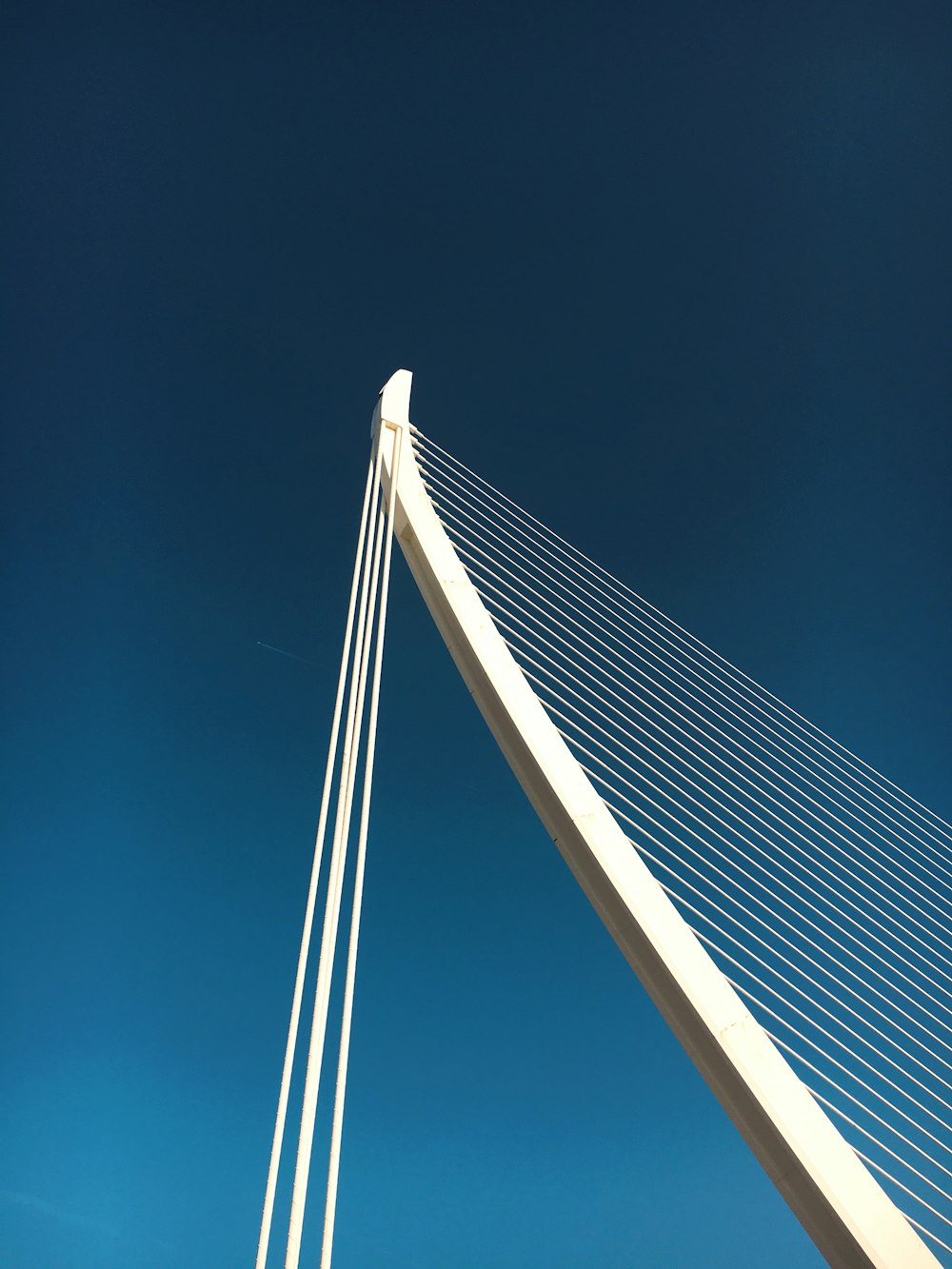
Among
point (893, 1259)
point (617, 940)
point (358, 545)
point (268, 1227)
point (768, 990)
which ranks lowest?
point (893, 1259)

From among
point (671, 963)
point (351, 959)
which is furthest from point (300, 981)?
point (671, 963)

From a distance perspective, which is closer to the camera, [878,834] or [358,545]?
[358,545]

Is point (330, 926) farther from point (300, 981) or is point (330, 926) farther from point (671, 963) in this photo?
point (671, 963)

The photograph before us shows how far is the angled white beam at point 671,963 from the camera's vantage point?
171 inches

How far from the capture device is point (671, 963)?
5109mm

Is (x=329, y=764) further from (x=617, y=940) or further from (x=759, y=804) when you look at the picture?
(x=759, y=804)

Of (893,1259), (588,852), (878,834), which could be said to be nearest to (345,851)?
(588,852)

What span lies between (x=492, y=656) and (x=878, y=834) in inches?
174

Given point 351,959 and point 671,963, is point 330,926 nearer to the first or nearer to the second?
point 351,959

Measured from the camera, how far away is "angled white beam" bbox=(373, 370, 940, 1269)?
4340 mm

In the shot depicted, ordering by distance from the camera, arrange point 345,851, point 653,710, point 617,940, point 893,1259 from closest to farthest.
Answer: point 893,1259
point 345,851
point 617,940
point 653,710

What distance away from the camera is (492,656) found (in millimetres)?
6418

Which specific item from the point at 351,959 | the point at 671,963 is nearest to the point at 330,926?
the point at 351,959

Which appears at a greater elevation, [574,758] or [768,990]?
[574,758]
